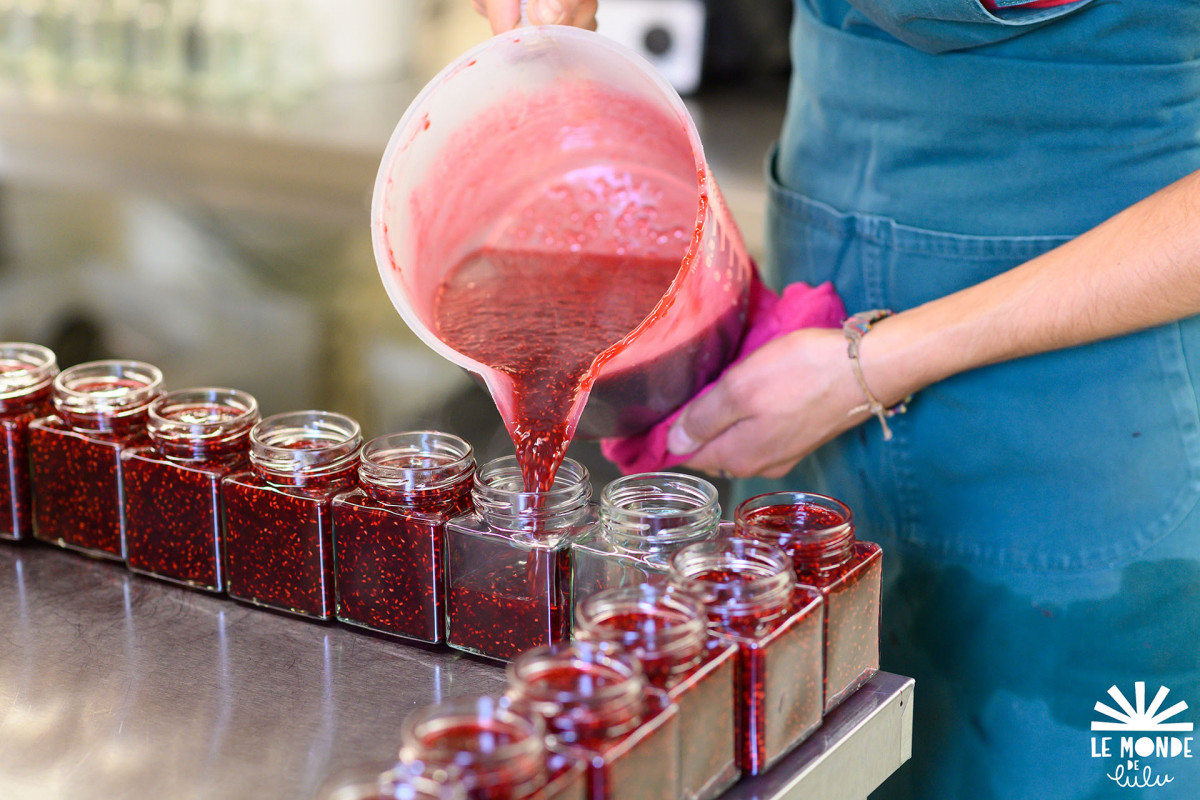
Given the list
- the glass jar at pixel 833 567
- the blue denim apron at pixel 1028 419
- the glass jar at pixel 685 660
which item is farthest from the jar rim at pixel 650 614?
the blue denim apron at pixel 1028 419

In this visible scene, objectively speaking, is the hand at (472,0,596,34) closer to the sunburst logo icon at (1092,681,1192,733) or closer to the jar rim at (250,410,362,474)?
the jar rim at (250,410,362,474)

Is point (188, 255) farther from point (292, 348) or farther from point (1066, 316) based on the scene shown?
point (1066, 316)

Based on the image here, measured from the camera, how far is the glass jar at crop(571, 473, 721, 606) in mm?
867

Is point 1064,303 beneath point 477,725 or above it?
above

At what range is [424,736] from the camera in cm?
62

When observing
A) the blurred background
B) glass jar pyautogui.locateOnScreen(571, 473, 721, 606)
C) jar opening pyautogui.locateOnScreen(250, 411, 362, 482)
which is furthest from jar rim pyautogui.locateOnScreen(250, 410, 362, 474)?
the blurred background

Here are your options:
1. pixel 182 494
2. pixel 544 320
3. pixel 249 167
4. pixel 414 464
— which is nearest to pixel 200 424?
pixel 182 494

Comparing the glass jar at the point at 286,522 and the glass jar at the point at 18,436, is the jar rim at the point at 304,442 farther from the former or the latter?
the glass jar at the point at 18,436

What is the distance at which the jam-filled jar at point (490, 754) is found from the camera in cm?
59

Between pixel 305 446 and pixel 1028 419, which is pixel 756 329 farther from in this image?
pixel 305 446

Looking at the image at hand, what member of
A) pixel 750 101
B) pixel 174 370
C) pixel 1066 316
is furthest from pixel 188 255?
pixel 1066 316

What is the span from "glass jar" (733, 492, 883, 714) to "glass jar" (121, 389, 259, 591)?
16.8 inches

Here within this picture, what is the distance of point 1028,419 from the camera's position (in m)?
1.13

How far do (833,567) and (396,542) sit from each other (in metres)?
0.32
